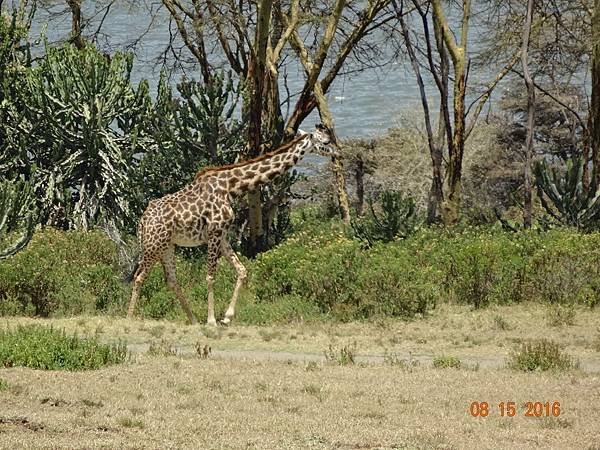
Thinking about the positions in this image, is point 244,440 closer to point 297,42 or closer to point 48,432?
point 48,432

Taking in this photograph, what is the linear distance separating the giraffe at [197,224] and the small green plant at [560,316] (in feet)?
14.9

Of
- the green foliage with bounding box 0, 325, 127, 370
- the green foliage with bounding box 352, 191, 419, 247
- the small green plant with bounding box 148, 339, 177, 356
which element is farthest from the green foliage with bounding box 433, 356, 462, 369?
→ the green foliage with bounding box 352, 191, 419, 247

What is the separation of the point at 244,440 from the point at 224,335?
22.0ft

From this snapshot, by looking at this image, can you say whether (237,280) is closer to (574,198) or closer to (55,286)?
(55,286)

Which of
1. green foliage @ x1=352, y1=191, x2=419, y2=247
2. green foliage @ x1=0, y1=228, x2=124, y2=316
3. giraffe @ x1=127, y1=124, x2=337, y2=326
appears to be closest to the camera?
giraffe @ x1=127, y1=124, x2=337, y2=326

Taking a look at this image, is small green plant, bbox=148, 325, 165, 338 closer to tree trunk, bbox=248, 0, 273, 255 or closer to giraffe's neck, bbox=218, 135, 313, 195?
giraffe's neck, bbox=218, 135, 313, 195

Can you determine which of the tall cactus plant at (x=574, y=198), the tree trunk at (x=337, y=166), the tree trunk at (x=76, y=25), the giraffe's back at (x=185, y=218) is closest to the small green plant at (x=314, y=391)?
the giraffe's back at (x=185, y=218)

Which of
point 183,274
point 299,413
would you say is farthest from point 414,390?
point 183,274

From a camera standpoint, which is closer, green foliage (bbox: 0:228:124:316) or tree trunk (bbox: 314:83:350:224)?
green foliage (bbox: 0:228:124:316)

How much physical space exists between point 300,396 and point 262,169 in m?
7.66

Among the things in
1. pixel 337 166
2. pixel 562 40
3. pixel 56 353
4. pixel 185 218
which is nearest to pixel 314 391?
pixel 56 353

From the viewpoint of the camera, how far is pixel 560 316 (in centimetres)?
1731

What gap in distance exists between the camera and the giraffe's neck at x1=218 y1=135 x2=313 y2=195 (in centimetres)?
1895

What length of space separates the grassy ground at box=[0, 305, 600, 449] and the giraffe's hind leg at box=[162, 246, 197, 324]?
4.47ft
